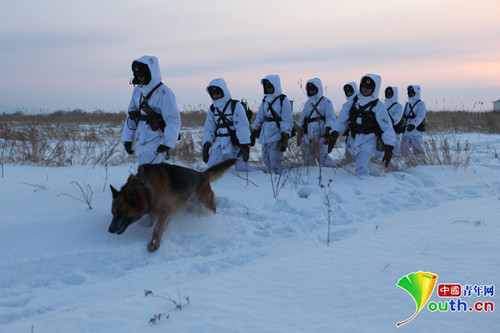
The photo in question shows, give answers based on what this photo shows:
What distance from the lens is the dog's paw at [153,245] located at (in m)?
3.37

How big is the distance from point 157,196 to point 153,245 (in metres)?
0.51

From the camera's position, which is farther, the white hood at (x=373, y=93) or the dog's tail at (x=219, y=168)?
the white hood at (x=373, y=93)

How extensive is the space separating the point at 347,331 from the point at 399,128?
922 centimetres

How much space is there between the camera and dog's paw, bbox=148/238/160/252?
133 inches

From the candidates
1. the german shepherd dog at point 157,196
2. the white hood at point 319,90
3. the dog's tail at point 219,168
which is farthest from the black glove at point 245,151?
the white hood at point 319,90

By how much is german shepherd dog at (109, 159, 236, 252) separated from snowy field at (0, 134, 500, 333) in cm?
21

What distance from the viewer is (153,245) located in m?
3.39

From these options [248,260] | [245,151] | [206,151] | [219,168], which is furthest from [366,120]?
[248,260]

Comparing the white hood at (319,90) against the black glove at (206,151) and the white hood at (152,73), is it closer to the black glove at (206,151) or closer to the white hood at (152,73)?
the black glove at (206,151)

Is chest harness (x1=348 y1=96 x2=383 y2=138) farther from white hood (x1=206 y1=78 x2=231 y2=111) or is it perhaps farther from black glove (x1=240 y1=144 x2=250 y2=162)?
white hood (x1=206 y1=78 x2=231 y2=111)

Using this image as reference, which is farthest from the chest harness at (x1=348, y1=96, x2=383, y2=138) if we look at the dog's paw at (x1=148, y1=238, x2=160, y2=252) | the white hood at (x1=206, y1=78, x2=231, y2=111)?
the dog's paw at (x1=148, y1=238, x2=160, y2=252)

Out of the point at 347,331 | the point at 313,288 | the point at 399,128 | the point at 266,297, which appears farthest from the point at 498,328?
the point at 399,128

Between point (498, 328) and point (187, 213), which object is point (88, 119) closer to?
point (187, 213)

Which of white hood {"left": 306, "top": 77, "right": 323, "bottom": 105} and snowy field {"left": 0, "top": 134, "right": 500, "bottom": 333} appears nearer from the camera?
snowy field {"left": 0, "top": 134, "right": 500, "bottom": 333}
